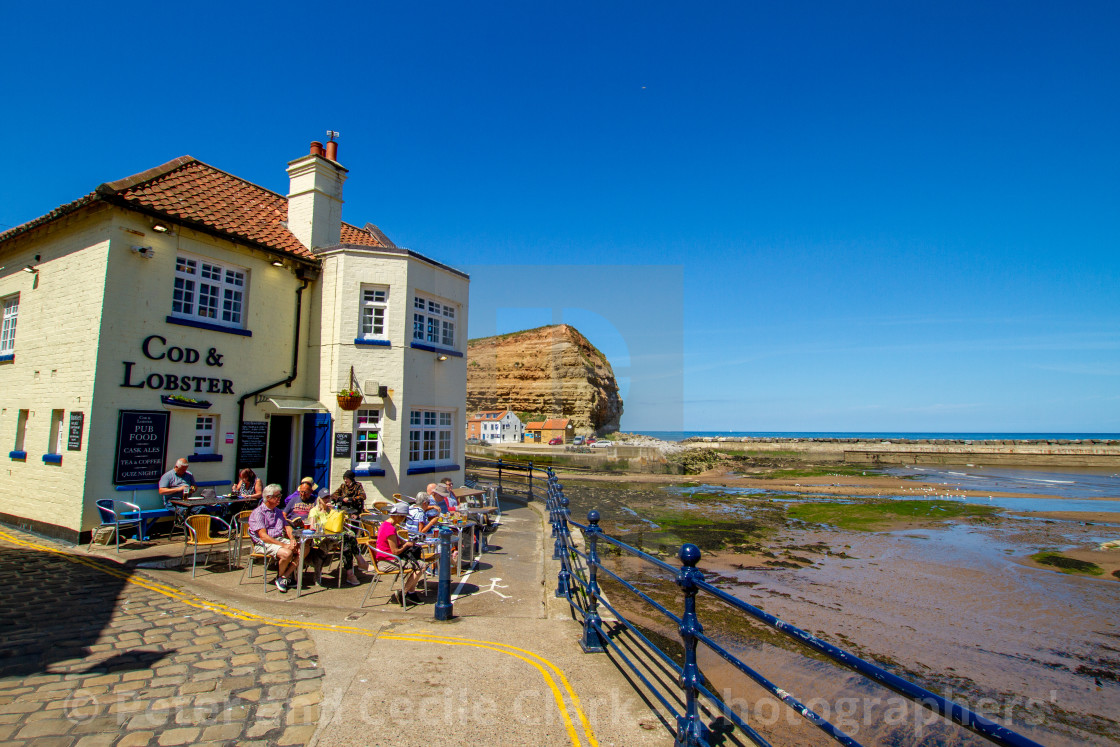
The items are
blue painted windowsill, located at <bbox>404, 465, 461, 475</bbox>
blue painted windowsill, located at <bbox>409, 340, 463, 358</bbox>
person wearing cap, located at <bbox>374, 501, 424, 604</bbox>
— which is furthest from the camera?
blue painted windowsill, located at <bbox>409, 340, 463, 358</bbox>

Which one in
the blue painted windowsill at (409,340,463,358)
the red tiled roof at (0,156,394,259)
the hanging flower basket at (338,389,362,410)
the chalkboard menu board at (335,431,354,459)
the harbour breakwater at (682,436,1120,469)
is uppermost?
the red tiled roof at (0,156,394,259)

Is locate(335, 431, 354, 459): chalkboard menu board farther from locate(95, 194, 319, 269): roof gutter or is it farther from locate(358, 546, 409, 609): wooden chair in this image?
locate(358, 546, 409, 609): wooden chair

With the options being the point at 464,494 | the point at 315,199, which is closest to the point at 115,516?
the point at 464,494

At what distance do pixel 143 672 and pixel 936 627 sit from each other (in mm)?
11206

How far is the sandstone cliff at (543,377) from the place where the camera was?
76.6 metres

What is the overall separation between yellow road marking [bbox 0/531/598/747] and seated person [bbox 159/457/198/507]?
1.59 meters

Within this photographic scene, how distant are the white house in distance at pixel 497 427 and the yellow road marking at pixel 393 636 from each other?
6110 centimetres

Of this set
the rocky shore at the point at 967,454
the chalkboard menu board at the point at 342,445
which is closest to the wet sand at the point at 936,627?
the chalkboard menu board at the point at 342,445

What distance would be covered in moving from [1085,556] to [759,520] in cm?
908

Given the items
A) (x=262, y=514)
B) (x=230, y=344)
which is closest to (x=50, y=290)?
(x=230, y=344)

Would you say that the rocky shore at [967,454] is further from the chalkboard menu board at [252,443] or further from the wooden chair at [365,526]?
the wooden chair at [365,526]

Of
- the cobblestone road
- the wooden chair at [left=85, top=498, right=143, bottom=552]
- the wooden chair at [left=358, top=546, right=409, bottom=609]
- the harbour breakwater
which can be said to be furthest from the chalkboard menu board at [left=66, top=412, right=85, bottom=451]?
the harbour breakwater

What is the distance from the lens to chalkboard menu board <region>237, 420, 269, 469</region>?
11.8 m

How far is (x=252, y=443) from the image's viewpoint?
12.0 m
